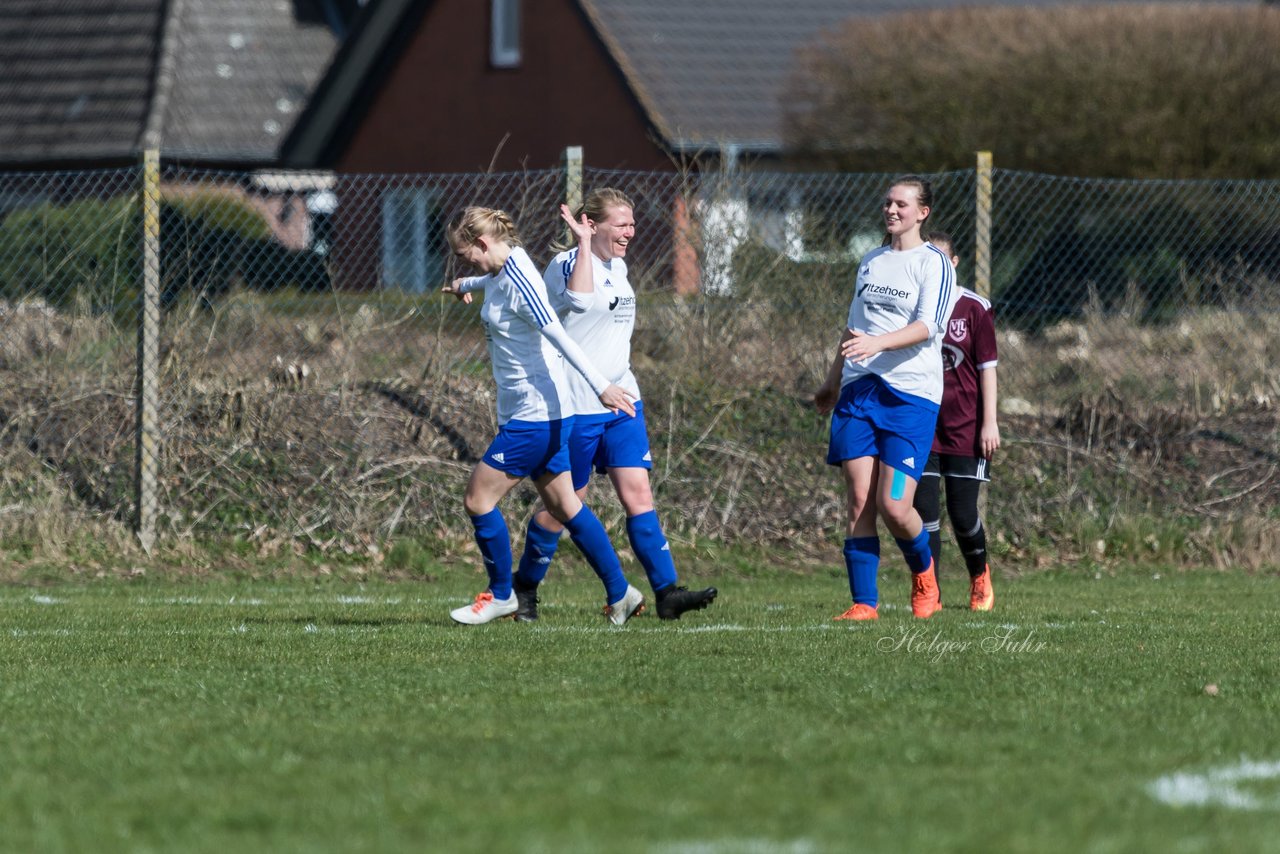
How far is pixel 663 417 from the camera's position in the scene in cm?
1167

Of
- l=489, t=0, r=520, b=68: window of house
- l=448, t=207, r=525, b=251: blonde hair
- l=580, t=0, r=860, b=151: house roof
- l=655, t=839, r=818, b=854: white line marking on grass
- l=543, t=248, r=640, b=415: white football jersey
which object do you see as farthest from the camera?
l=489, t=0, r=520, b=68: window of house

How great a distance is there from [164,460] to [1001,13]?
1346 cm

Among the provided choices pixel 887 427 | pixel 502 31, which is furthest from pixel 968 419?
pixel 502 31

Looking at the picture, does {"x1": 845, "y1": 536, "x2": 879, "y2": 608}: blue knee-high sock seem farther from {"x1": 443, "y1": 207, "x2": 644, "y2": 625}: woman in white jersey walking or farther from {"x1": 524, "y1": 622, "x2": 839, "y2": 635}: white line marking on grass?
{"x1": 443, "y1": 207, "x2": 644, "y2": 625}: woman in white jersey walking

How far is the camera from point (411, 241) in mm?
15117

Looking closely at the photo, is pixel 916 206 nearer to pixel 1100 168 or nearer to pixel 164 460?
pixel 164 460

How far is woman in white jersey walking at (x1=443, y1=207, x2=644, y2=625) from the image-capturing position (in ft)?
25.1

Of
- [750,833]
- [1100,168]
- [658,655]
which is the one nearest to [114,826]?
[750,833]

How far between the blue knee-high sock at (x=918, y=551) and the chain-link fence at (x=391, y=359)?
9.73 feet

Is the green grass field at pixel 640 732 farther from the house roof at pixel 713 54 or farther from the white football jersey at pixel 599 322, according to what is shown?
the house roof at pixel 713 54

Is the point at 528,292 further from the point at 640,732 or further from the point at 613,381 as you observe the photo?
the point at 640,732

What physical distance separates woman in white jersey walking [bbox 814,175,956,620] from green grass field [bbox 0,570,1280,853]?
470mm

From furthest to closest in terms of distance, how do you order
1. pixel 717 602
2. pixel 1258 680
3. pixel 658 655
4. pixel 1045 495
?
pixel 1045 495 → pixel 717 602 → pixel 658 655 → pixel 1258 680

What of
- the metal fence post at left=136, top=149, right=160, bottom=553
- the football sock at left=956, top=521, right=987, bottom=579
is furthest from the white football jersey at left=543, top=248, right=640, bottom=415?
the metal fence post at left=136, top=149, right=160, bottom=553
